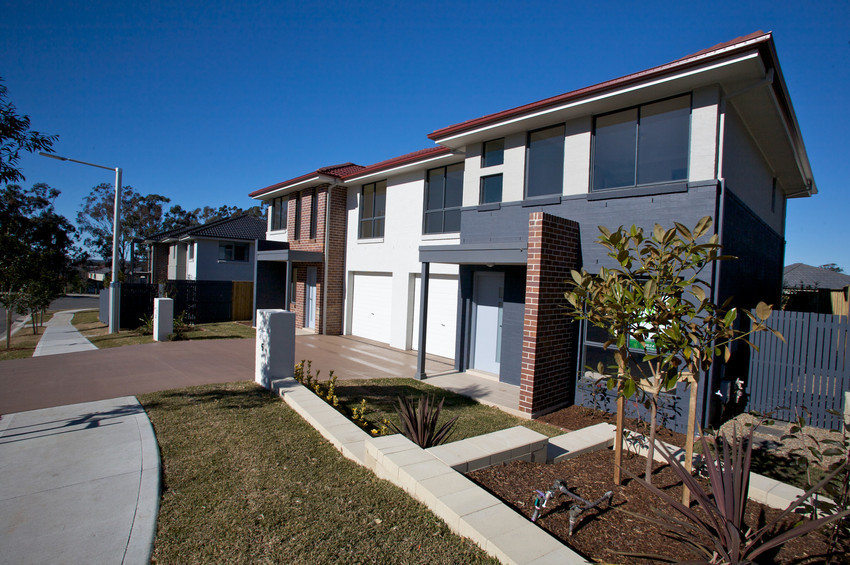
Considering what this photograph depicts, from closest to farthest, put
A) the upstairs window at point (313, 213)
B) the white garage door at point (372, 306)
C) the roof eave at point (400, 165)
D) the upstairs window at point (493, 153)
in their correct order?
the upstairs window at point (493, 153)
the roof eave at point (400, 165)
the white garage door at point (372, 306)
the upstairs window at point (313, 213)

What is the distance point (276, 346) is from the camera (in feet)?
25.5

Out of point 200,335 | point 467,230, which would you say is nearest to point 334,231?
point 200,335

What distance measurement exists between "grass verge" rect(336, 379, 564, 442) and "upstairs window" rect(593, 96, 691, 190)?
4.32 m

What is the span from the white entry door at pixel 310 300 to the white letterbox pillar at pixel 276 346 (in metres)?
8.94

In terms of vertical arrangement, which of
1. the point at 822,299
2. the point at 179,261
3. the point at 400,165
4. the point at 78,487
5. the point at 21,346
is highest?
the point at 400,165

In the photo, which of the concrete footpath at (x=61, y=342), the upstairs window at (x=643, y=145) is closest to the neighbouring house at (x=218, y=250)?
the concrete footpath at (x=61, y=342)

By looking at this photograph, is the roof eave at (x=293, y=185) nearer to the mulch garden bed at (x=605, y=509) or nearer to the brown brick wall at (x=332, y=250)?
the brown brick wall at (x=332, y=250)

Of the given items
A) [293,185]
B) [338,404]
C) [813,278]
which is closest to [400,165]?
[293,185]

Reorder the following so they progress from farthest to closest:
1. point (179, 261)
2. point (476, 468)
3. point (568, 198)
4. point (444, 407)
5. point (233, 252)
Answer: point (179, 261), point (233, 252), point (568, 198), point (444, 407), point (476, 468)

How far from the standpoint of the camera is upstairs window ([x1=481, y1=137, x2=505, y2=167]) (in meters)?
9.49

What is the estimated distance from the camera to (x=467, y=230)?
10070mm

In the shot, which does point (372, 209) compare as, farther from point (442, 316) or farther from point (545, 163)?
point (545, 163)

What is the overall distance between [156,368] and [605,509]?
953cm

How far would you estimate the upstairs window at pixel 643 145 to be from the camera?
7000mm
